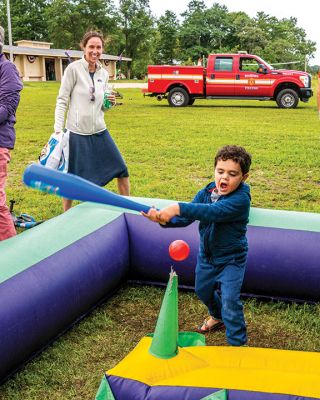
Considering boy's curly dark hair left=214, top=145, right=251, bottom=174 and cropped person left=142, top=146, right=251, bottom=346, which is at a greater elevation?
boy's curly dark hair left=214, top=145, right=251, bottom=174

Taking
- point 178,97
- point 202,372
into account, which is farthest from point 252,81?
point 202,372

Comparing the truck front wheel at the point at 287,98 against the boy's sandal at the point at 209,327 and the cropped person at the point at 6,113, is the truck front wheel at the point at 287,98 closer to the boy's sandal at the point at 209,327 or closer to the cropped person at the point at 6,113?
the cropped person at the point at 6,113

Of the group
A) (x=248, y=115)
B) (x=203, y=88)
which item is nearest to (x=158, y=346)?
(x=248, y=115)

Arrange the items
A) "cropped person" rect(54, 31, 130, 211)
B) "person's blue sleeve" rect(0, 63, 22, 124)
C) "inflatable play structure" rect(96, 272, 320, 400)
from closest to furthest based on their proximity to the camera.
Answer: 1. "inflatable play structure" rect(96, 272, 320, 400)
2. "person's blue sleeve" rect(0, 63, 22, 124)
3. "cropped person" rect(54, 31, 130, 211)

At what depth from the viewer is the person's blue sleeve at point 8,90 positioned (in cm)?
381

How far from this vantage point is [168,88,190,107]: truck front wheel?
55.5ft

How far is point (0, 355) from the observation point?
2561 mm

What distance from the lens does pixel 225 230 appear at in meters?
2.70

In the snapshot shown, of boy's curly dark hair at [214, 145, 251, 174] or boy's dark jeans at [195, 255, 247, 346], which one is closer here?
boy's curly dark hair at [214, 145, 251, 174]

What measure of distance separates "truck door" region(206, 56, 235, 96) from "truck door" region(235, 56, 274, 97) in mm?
212

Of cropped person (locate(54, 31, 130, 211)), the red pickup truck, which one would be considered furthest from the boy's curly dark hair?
the red pickup truck

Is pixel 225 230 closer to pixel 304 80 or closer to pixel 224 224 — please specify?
pixel 224 224

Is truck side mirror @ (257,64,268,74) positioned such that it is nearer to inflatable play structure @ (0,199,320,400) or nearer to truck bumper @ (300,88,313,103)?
truck bumper @ (300,88,313,103)

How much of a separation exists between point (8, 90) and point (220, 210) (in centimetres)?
198
